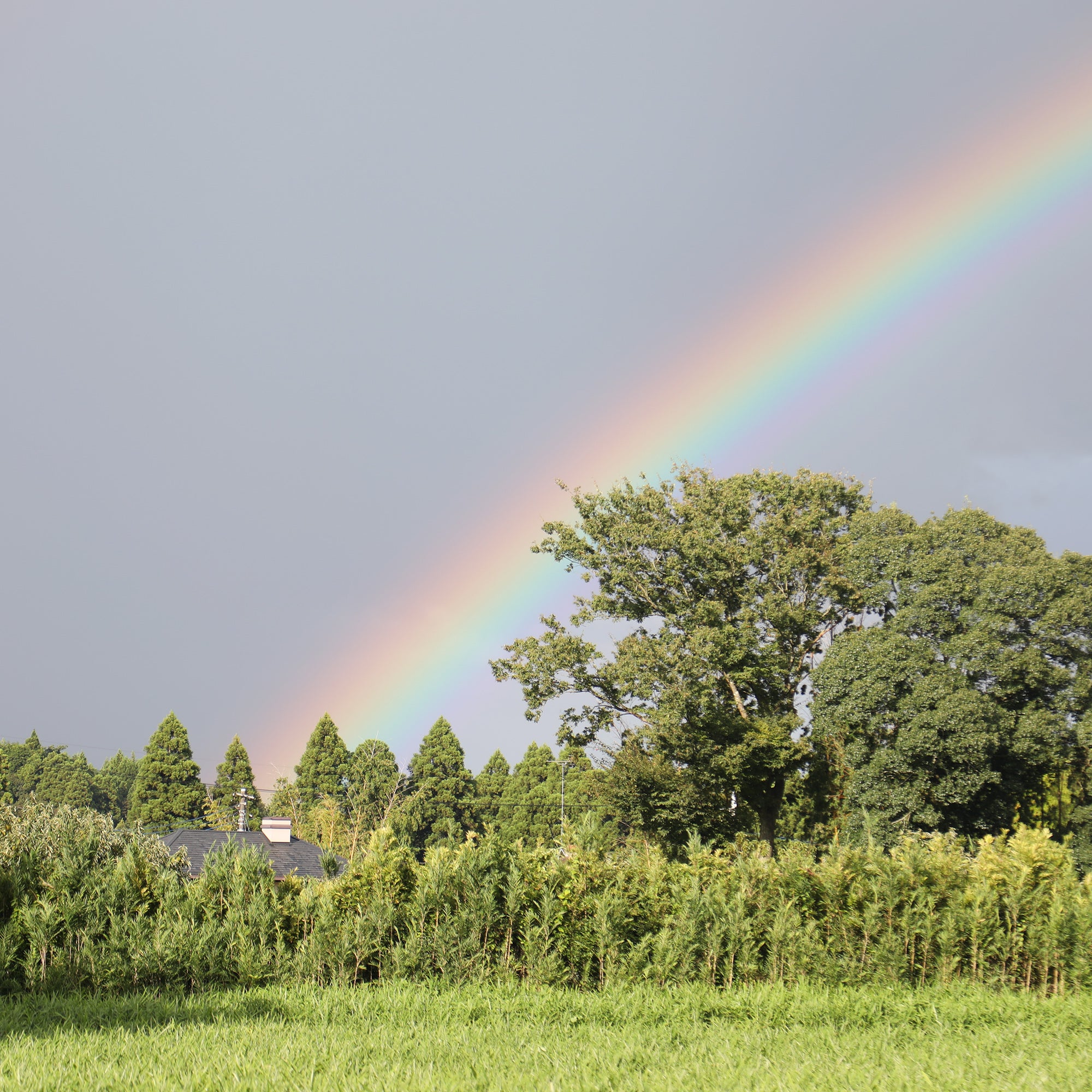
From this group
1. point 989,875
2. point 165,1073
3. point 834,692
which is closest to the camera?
point 165,1073

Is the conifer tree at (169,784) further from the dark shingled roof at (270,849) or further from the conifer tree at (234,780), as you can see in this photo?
the dark shingled roof at (270,849)

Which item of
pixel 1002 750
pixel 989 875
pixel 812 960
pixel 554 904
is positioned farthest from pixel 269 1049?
pixel 1002 750

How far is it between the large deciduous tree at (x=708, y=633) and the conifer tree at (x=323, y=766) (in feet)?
130

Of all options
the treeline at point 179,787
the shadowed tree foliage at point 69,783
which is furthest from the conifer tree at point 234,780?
the shadowed tree foliage at point 69,783

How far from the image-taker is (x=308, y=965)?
26.9ft

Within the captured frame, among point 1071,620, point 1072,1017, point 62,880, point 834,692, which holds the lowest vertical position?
point 1072,1017

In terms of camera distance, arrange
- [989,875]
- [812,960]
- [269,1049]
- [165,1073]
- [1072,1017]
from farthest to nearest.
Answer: [989,875], [812,960], [1072,1017], [269,1049], [165,1073]

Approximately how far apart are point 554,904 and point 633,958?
947 millimetres

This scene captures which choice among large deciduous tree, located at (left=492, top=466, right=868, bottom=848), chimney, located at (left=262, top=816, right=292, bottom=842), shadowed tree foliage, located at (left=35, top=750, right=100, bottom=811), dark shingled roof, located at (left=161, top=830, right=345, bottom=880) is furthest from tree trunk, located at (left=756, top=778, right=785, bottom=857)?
shadowed tree foliage, located at (left=35, top=750, right=100, bottom=811)

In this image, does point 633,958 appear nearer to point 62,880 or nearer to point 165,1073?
point 165,1073

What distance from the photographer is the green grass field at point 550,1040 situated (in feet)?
15.8

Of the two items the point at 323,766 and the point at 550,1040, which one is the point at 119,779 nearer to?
the point at 323,766

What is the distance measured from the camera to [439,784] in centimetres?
6216

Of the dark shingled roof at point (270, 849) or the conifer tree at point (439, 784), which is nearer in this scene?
the dark shingled roof at point (270, 849)
